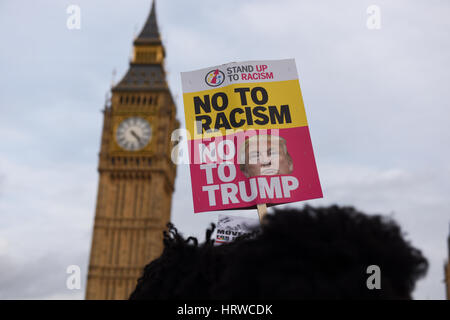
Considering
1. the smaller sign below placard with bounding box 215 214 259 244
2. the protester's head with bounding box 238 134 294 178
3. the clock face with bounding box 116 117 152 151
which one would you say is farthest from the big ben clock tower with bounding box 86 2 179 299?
the protester's head with bounding box 238 134 294 178

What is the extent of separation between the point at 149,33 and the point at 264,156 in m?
44.4

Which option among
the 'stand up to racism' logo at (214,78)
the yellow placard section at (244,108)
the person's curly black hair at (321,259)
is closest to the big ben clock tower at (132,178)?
the 'stand up to racism' logo at (214,78)

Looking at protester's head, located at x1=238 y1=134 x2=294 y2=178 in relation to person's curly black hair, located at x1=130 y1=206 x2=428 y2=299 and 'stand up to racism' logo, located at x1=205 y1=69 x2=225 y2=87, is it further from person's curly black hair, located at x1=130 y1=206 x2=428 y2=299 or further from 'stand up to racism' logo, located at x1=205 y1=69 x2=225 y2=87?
person's curly black hair, located at x1=130 y1=206 x2=428 y2=299

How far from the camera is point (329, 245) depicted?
2.62 metres

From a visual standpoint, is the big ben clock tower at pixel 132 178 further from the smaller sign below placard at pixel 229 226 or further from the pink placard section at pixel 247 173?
the pink placard section at pixel 247 173

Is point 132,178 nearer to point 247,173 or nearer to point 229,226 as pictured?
point 229,226

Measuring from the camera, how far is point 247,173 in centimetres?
535

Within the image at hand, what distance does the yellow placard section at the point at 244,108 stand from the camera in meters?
5.54

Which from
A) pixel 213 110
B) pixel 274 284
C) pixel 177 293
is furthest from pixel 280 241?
pixel 213 110

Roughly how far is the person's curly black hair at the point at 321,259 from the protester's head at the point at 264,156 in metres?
2.37

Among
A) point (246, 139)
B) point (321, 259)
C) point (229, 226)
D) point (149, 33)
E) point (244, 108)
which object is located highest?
point (149, 33)

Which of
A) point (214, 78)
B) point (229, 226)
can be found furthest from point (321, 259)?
point (229, 226)

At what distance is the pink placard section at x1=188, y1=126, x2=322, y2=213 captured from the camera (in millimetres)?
5332
